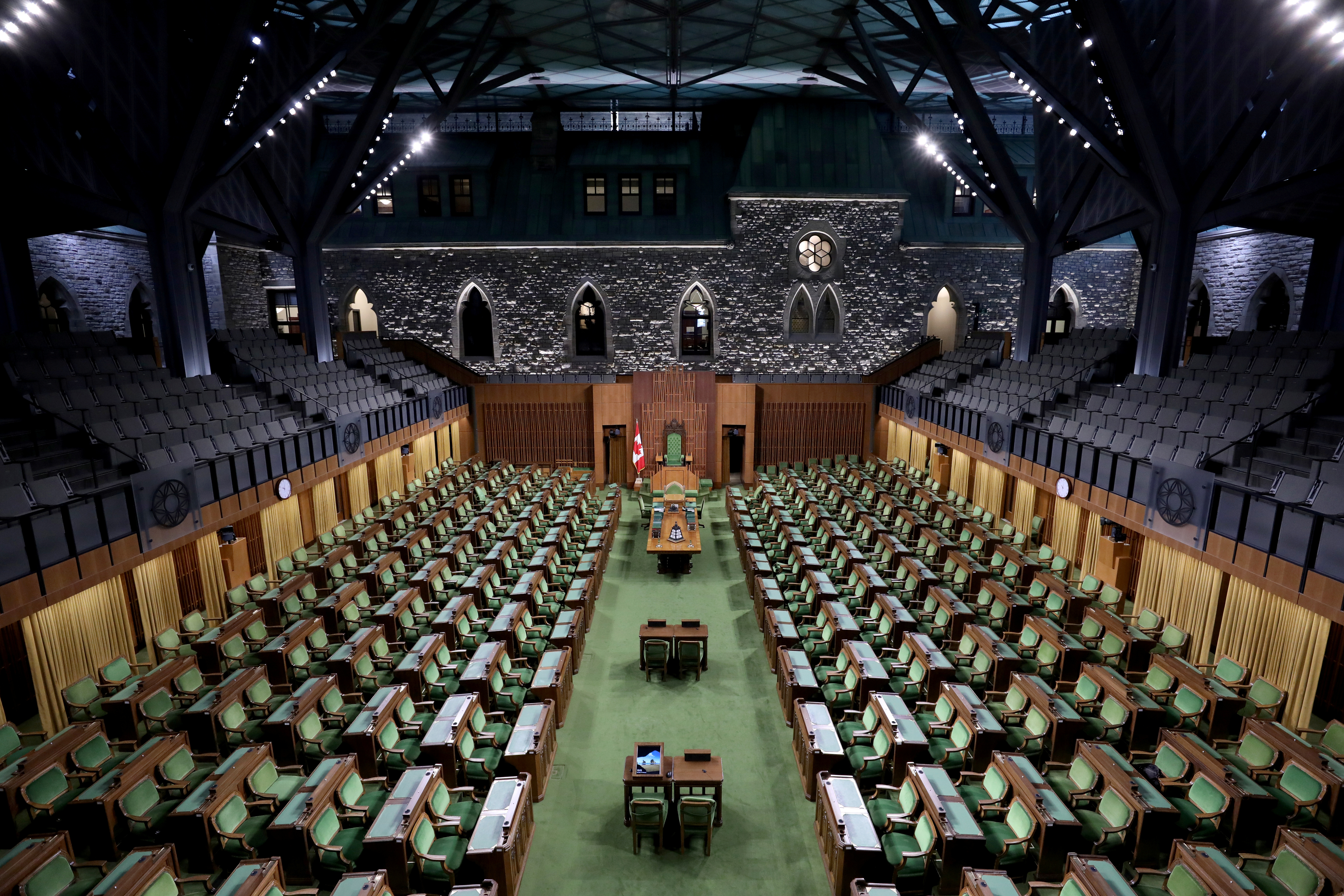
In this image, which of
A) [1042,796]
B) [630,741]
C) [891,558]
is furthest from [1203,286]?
[630,741]

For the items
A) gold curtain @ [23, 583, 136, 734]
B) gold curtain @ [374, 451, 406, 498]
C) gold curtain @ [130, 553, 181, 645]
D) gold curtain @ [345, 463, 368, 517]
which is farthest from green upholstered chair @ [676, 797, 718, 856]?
gold curtain @ [374, 451, 406, 498]

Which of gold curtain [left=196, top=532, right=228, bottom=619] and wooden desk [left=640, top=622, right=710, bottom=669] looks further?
gold curtain [left=196, top=532, right=228, bottom=619]

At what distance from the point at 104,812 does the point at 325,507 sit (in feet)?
32.9

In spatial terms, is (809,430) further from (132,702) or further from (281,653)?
(132,702)

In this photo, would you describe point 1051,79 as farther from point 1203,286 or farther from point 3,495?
point 3,495

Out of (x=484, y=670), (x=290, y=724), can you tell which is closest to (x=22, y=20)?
(x=290, y=724)

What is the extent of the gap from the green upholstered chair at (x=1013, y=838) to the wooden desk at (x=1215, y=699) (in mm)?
3333

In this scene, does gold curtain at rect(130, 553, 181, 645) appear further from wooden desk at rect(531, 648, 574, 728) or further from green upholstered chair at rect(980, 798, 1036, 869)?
green upholstered chair at rect(980, 798, 1036, 869)

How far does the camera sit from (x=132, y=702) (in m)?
7.78

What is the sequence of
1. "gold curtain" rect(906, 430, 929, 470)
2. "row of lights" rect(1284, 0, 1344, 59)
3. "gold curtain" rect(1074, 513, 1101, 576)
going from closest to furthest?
"row of lights" rect(1284, 0, 1344, 59) → "gold curtain" rect(1074, 513, 1101, 576) → "gold curtain" rect(906, 430, 929, 470)

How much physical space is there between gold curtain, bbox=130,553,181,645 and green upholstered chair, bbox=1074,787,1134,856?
12689 mm

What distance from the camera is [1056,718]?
7.51 m

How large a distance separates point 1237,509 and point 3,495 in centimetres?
1552

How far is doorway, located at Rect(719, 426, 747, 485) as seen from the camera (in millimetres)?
22719
